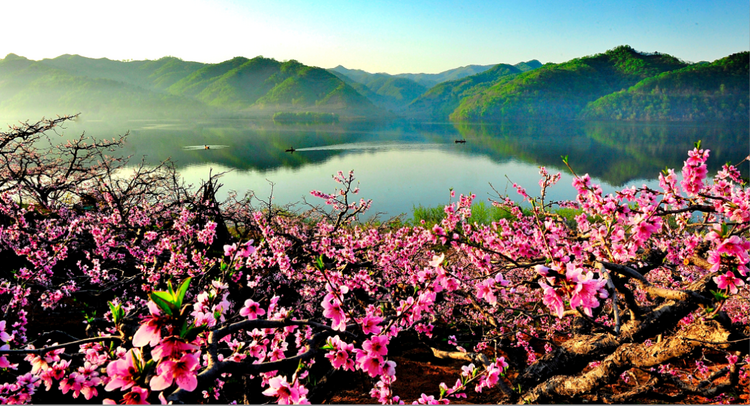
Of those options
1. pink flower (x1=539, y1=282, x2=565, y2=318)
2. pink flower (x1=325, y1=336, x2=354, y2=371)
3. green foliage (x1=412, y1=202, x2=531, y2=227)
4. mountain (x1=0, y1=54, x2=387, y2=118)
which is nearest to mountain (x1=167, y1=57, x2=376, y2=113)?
mountain (x1=0, y1=54, x2=387, y2=118)

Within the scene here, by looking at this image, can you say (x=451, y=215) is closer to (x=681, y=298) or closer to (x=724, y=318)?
(x=681, y=298)

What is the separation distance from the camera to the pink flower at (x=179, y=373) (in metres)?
1.38

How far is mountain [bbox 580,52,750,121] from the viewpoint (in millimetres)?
96438

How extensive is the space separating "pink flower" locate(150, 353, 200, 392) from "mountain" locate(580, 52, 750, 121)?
13231 centimetres

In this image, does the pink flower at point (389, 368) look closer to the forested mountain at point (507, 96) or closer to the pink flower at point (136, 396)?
the pink flower at point (136, 396)

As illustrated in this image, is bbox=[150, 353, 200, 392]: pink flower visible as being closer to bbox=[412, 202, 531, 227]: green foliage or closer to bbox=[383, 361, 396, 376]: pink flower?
bbox=[383, 361, 396, 376]: pink flower

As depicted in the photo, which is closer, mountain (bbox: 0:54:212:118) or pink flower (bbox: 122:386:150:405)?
pink flower (bbox: 122:386:150:405)

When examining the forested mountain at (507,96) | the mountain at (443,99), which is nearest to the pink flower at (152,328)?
the forested mountain at (507,96)

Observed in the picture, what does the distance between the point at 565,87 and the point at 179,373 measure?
501 ft

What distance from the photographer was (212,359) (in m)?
1.93

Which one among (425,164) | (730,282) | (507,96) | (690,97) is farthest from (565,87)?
(730,282)

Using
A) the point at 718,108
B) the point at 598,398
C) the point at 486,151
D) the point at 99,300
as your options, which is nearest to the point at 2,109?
the point at 486,151

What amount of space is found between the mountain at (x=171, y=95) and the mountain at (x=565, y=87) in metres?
53.3

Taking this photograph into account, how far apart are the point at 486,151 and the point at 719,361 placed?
4585 centimetres
